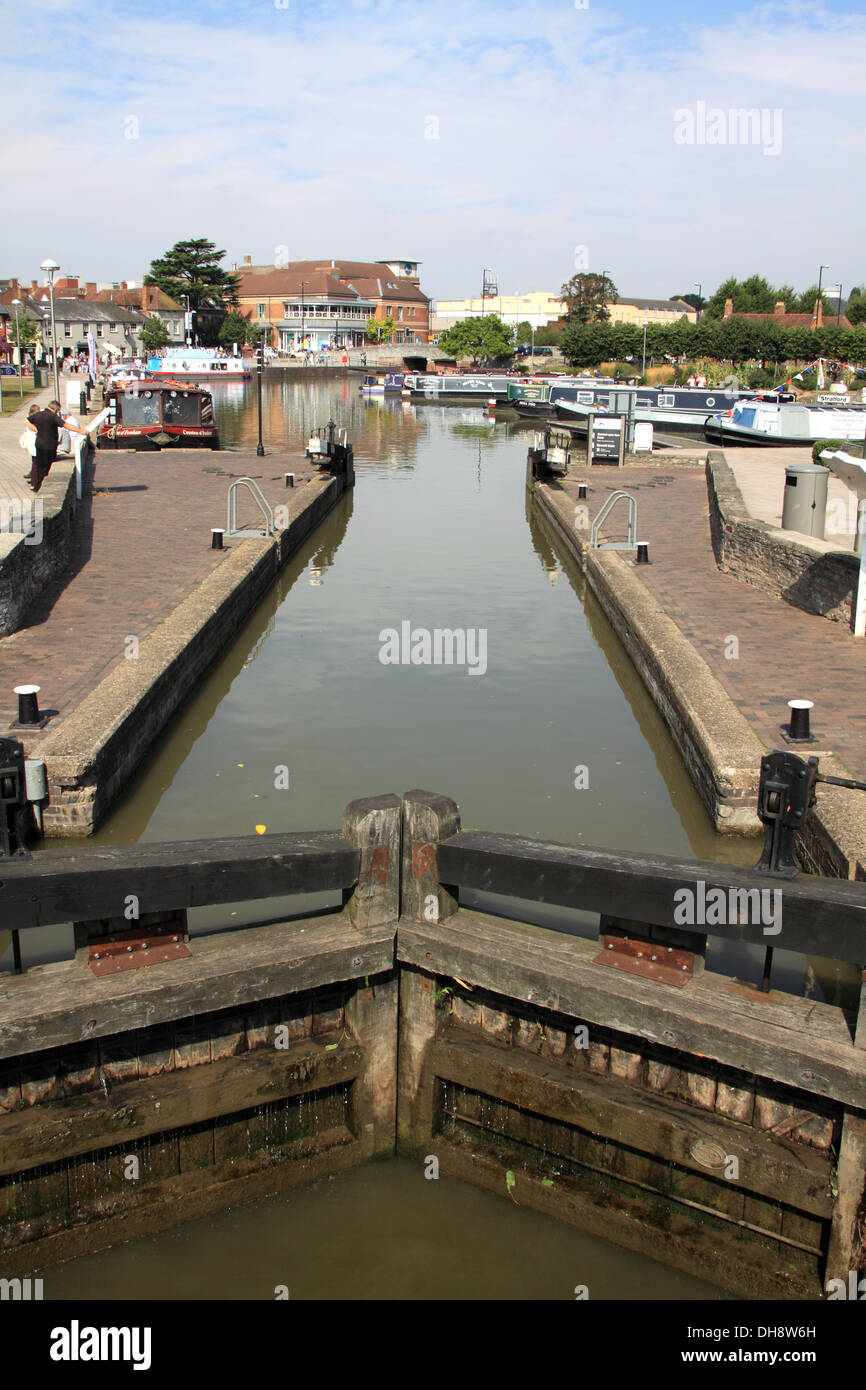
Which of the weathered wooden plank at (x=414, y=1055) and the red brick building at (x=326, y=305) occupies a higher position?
the red brick building at (x=326, y=305)

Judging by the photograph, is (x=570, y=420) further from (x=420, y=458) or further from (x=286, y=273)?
(x=286, y=273)

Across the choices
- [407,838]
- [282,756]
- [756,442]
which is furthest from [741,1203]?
[756,442]

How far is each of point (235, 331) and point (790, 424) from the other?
83.9 meters

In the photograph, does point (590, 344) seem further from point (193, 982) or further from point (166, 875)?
point (193, 982)

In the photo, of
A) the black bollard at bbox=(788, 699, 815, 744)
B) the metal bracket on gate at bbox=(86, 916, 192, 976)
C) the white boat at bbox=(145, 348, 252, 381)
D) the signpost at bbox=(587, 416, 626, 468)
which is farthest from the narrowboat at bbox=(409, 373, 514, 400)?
the metal bracket on gate at bbox=(86, 916, 192, 976)

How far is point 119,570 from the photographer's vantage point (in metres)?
13.5

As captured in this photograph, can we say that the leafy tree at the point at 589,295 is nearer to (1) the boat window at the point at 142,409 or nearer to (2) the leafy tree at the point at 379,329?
(2) the leafy tree at the point at 379,329

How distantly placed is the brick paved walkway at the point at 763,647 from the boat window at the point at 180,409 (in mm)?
15496

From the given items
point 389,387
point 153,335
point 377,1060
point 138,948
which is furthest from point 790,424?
point 153,335

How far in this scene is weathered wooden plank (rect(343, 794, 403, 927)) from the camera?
4.84m

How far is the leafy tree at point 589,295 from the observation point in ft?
340

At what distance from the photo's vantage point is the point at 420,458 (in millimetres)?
35812

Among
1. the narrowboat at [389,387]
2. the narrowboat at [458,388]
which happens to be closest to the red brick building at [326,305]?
the narrowboat at [389,387]

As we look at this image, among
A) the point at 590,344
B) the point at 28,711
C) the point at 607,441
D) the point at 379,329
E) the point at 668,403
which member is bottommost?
the point at 28,711
